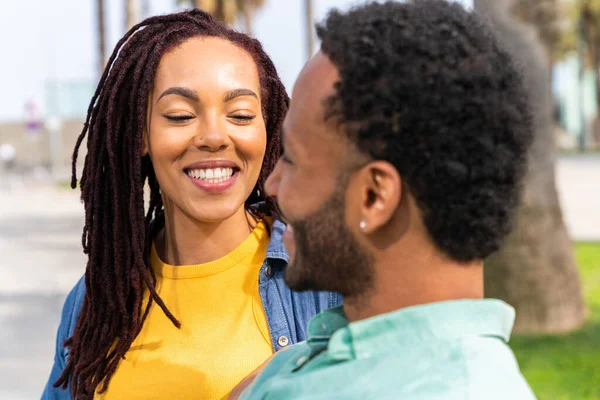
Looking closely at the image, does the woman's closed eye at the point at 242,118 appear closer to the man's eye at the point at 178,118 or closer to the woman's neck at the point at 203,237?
the man's eye at the point at 178,118

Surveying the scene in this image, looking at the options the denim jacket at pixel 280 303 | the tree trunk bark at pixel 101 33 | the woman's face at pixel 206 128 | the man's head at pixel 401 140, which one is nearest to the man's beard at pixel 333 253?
the man's head at pixel 401 140

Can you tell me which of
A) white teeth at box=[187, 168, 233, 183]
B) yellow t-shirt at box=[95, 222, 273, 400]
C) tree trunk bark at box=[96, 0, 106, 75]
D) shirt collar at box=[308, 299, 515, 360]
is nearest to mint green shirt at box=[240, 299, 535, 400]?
shirt collar at box=[308, 299, 515, 360]

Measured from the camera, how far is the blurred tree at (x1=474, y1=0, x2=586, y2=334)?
6805 millimetres

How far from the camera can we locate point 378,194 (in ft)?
4.41

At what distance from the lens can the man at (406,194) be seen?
1.28 m

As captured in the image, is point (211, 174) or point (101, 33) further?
point (101, 33)

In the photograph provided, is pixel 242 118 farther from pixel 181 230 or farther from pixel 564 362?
pixel 564 362

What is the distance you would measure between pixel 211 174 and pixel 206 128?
13 centimetres

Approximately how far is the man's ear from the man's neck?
0.06 m

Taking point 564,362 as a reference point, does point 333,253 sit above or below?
above

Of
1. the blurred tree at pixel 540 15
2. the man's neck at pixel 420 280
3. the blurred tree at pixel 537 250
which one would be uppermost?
the blurred tree at pixel 540 15

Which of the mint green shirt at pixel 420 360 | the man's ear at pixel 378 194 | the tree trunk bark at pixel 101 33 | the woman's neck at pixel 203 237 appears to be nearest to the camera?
the mint green shirt at pixel 420 360

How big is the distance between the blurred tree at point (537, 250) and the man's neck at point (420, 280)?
5.50 m

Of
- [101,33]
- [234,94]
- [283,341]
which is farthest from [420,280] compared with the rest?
[101,33]
